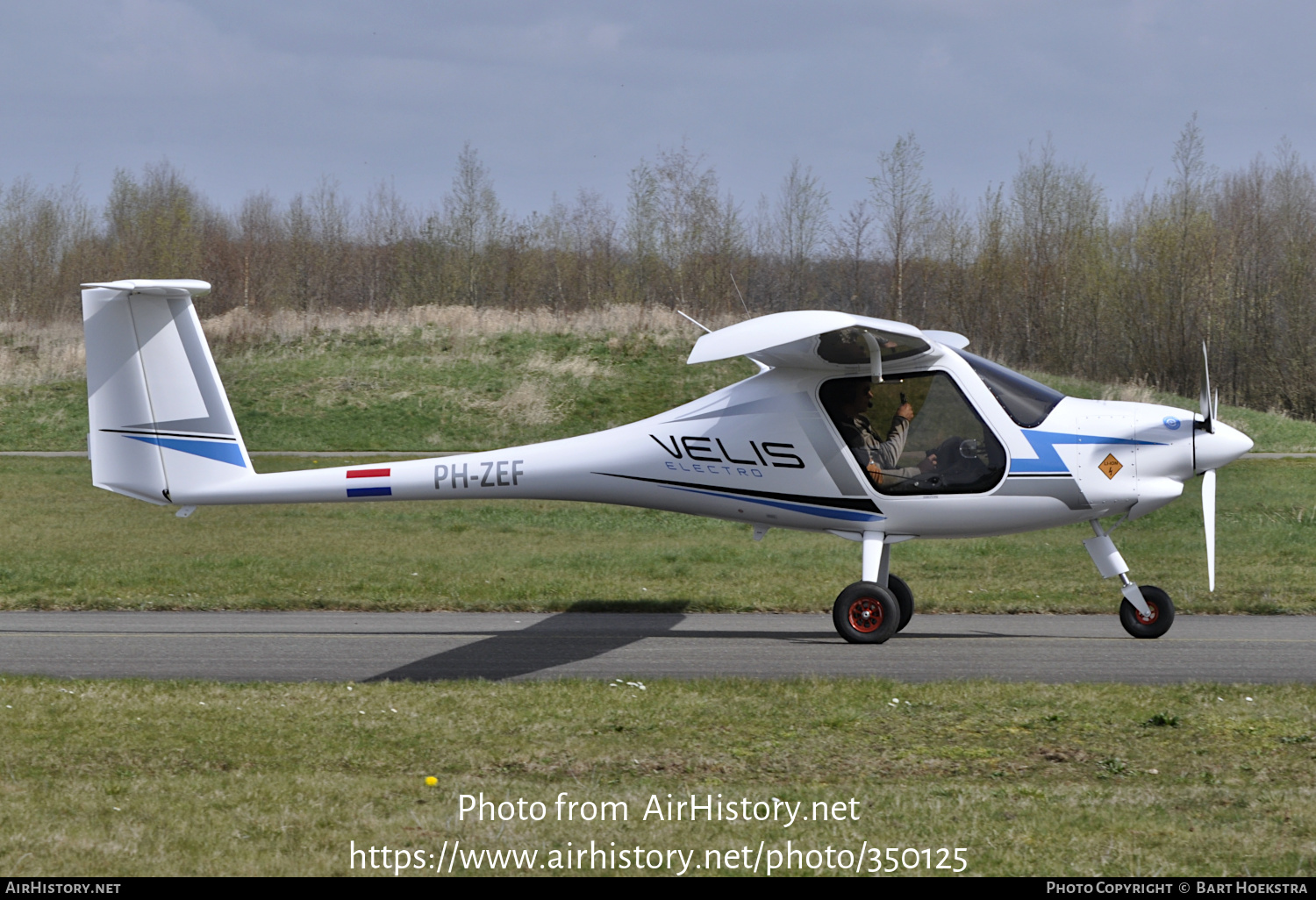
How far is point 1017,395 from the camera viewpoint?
1112 cm

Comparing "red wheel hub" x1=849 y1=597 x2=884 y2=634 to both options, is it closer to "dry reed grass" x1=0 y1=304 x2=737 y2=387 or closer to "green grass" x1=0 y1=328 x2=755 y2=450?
"green grass" x1=0 y1=328 x2=755 y2=450

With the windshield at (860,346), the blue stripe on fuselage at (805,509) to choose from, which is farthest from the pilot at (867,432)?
the blue stripe on fuselage at (805,509)

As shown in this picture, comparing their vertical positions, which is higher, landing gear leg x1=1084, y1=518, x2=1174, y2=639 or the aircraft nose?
the aircraft nose

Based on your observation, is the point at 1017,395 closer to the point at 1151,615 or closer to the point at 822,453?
the point at 822,453

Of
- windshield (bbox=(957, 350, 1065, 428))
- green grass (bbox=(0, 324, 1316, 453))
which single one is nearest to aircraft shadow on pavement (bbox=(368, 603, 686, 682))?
windshield (bbox=(957, 350, 1065, 428))

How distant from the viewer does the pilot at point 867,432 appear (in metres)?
11.2

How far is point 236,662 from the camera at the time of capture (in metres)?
10.5

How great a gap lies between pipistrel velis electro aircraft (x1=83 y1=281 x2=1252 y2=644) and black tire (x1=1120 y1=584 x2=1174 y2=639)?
0.02m

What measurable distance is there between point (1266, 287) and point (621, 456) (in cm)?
4950

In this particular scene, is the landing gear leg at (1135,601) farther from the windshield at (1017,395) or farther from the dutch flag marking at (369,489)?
the dutch flag marking at (369,489)

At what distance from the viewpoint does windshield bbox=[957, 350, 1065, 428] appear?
36.2 feet

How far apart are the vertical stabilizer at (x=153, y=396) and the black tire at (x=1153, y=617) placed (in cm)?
884

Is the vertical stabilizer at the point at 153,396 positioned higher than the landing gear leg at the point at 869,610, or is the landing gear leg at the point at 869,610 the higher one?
the vertical stabilizer at the point at 153,396

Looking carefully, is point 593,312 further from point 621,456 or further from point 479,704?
point 479,704
